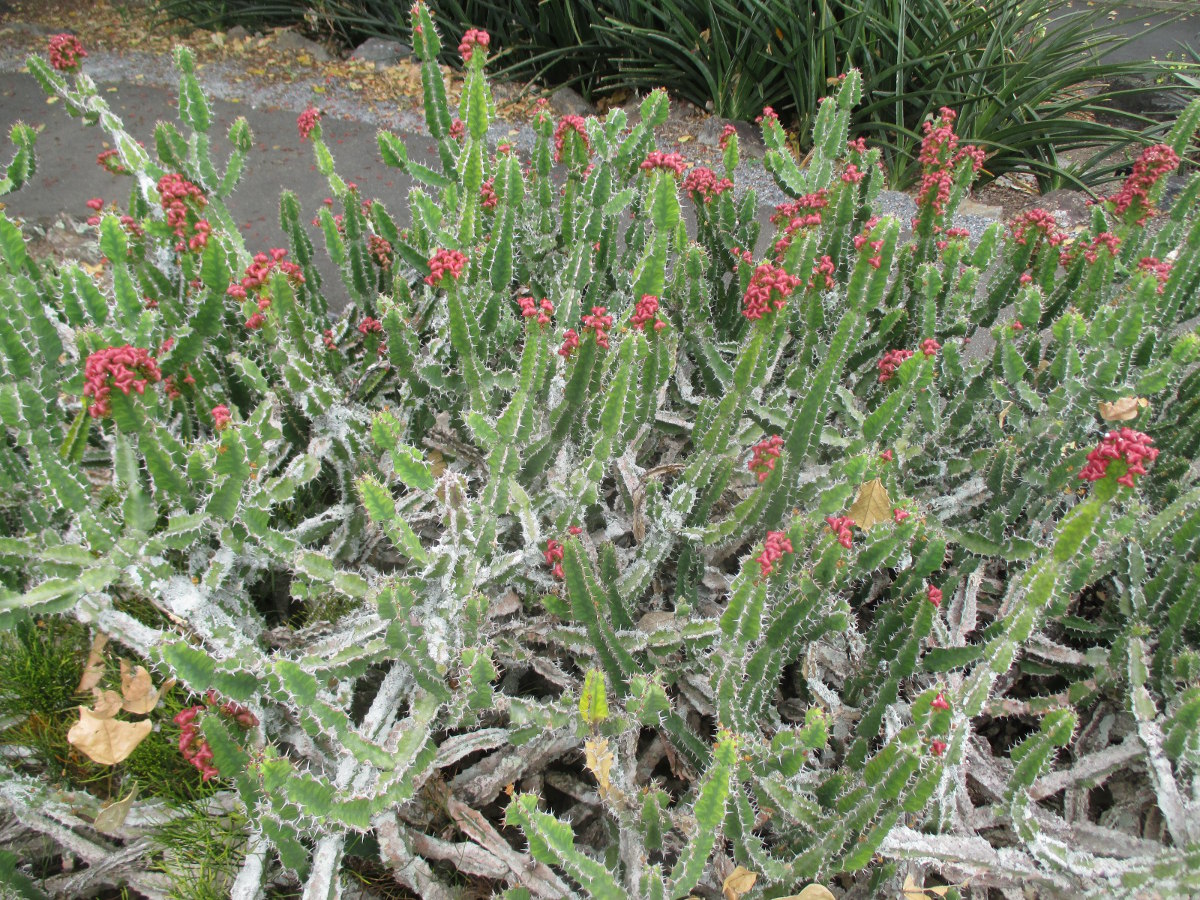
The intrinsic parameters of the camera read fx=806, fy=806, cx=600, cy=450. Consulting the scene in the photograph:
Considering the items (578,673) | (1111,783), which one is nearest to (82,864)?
(578,673)

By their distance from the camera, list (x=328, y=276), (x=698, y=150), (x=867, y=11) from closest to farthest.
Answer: (x=328, y=276) → (x=867, y=11) → (x=698, y=150)

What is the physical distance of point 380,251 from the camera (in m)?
2.54

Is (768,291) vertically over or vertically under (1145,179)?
under

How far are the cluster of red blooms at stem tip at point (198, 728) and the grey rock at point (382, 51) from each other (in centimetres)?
532

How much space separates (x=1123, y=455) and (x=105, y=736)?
1906mm

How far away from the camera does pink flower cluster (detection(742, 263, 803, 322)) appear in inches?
68.7

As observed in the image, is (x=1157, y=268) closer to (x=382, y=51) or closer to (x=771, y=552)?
(x=771, y=552)

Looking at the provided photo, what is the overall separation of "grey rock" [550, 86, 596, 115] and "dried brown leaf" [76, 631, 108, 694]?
4.44 metres

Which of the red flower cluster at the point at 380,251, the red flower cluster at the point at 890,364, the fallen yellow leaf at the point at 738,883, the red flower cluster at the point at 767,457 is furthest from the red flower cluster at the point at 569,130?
the fallen yellow leaf at the point at 738,883

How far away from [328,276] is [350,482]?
60.4 inches

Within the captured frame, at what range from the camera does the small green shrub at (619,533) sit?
4.75 feet

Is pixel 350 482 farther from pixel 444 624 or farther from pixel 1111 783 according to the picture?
pixel 1111 783

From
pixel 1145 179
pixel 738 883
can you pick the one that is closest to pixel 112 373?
pixel 738 883

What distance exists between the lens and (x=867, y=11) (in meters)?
4.10
